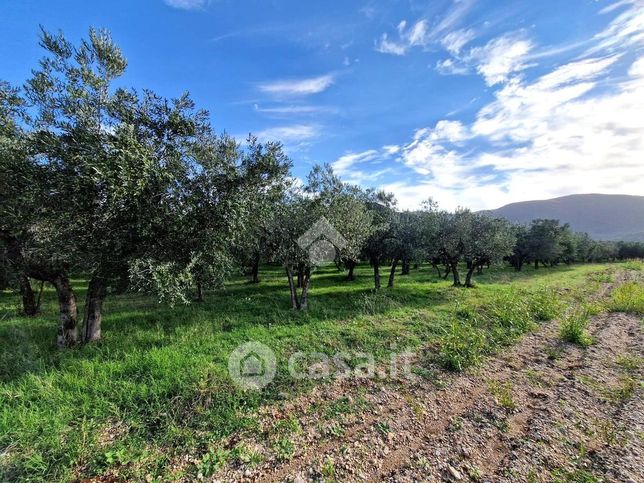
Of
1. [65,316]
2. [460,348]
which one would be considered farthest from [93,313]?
[460,348]

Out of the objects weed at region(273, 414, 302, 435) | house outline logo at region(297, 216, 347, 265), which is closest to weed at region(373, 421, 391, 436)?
weed at region(273, 414, 302, 435)

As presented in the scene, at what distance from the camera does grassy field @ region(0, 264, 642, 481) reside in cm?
621

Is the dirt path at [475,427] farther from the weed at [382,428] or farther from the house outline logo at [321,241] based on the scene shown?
the house outline logo at [321,241]

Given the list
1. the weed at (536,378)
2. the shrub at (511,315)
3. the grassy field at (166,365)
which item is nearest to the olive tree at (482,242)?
the grassy field at (166,365)

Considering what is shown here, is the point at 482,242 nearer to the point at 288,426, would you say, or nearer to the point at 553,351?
the point at 553,351

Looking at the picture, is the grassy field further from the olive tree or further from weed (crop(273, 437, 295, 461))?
the olive tree

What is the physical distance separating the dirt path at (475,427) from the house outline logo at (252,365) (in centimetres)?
152

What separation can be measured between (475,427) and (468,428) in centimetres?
21

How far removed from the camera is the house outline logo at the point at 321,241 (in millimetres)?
18300

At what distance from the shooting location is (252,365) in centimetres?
1016

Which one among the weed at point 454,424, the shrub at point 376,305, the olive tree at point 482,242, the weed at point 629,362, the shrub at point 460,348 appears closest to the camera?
the weed at point 454,424

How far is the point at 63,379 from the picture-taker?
27.8 feet

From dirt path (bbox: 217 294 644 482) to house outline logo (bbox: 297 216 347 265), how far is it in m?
10.1

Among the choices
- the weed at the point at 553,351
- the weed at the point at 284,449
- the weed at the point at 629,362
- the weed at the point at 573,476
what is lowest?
the weed at the point at 629,362
